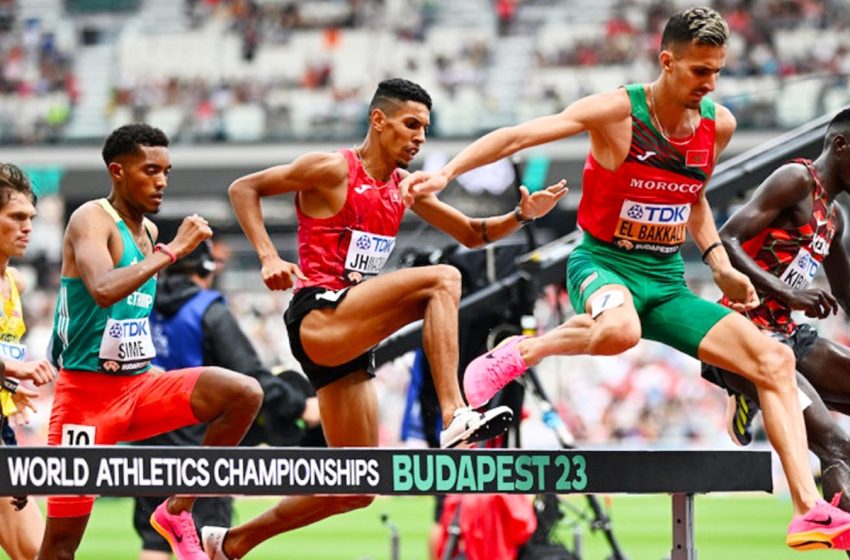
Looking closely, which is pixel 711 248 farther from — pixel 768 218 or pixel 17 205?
pixel 17 205

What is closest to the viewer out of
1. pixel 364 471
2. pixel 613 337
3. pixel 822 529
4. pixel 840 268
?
pixel 364 471

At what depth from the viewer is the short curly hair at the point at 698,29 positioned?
6656 mm

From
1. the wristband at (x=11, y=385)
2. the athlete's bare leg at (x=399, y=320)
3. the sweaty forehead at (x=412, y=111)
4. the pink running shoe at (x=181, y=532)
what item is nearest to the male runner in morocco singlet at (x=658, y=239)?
the athlete's bare leg at (x=399, y=320)

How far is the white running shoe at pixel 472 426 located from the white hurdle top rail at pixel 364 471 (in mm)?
264

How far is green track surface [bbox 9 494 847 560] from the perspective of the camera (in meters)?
14.0

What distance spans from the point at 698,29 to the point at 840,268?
80.9 inches

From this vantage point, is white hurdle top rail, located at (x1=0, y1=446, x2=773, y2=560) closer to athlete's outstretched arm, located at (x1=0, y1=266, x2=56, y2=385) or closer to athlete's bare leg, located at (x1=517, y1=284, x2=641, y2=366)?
athlete's bare leg, located at (x1=517, y1=284, x2=641, y2=366)

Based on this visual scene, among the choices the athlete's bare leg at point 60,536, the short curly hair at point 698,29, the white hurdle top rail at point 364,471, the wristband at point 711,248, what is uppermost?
the short curly hair at point 698,29

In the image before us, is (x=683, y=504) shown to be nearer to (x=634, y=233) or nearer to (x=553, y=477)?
(x=553, y=477)

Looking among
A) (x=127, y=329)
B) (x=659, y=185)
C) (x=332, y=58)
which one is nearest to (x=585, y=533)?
(x=659, y=185)

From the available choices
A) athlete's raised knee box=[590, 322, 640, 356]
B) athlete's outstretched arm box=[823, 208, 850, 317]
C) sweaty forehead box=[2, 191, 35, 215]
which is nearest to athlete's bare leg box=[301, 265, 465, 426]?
athlete's raised knee box=[590, 322, 640, 356]

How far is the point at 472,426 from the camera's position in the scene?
6.38 metres

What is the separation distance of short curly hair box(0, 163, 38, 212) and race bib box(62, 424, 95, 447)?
1130 mm

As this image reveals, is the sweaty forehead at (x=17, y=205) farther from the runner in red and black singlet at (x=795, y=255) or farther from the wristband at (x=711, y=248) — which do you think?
the runner in red and black singlet at (x=795, y=255)
